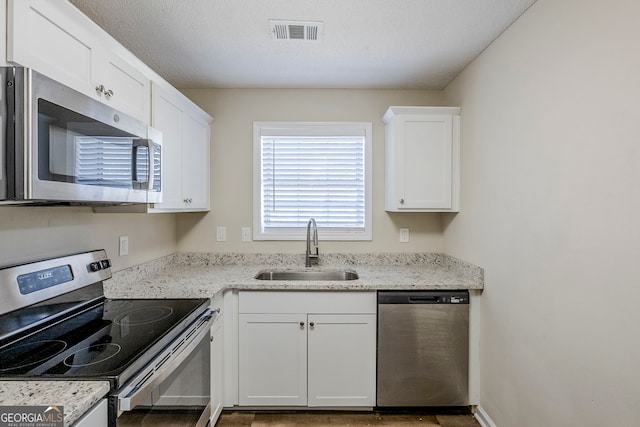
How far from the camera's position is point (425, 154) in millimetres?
2473

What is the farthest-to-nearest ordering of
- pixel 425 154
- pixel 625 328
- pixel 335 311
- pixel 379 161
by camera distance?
pixel 379 161 → pixel 425 154 → pixel 335 311 → pixel 625 328

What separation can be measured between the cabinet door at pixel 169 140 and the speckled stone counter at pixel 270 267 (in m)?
0.51

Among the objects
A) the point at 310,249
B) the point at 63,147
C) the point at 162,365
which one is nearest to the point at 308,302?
the point at 310,249

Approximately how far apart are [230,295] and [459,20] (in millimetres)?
2085

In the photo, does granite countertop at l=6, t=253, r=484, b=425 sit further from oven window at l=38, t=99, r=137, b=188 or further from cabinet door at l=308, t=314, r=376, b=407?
oven window at l=38, t=99, r=137, b=188

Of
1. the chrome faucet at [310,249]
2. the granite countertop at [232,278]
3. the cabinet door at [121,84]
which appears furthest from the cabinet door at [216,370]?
the cabinet door at [121,84]

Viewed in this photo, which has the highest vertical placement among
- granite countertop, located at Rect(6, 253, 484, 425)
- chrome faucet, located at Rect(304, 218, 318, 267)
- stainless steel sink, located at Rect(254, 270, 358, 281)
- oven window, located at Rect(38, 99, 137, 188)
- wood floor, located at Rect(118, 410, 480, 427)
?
oven window, located at Rect(38, 99, 137, 188)

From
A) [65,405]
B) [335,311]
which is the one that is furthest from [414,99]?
[65,405]

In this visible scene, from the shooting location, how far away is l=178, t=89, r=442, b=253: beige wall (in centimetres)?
278

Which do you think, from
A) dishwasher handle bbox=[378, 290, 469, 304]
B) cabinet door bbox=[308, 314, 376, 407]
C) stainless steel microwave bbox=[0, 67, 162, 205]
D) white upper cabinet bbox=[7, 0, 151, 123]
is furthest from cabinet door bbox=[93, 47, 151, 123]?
dishwasher handle bbox=[378, 290, 469, 304]

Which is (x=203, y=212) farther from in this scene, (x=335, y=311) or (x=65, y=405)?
(x=65, y=405)

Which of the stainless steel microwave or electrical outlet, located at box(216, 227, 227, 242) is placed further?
electrical outlet, located at box(216, 227, 227, 242)

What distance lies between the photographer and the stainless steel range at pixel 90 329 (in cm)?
102

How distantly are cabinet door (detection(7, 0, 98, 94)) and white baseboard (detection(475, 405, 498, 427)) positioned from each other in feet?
8.82
